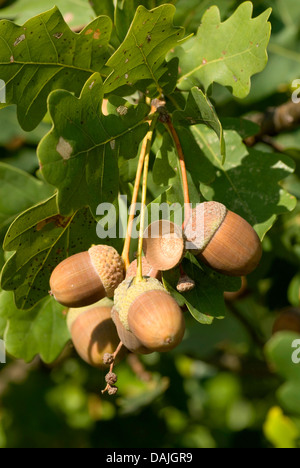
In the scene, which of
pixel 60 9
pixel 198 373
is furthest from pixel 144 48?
pixel 198 373

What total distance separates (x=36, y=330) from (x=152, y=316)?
2.05 ft

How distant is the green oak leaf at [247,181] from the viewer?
1.39m

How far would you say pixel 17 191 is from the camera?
1.62 meters

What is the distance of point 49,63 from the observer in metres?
1.23

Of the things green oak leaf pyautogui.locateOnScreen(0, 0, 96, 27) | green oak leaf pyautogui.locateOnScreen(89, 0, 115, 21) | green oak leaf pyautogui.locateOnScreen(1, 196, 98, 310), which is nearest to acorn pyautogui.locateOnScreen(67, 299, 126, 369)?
green oak leaf pyautogui.locateOnScreen(1, 196, 98, 310)

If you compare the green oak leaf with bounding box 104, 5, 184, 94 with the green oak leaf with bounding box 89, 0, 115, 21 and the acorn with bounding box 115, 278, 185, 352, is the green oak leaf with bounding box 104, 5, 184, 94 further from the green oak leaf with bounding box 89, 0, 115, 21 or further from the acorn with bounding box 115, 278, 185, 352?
the acorn with bounding box 115, 278, 185, 352

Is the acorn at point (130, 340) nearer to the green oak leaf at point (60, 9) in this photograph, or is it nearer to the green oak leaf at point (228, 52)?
the green oak leaf at point (228, 52)

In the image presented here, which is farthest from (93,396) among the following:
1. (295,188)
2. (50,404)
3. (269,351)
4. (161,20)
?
(161,20)

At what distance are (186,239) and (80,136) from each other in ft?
0.87

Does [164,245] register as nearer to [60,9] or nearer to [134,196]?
[134,196]

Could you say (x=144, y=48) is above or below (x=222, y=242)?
above

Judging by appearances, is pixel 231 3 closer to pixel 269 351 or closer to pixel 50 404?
pixel 269 351

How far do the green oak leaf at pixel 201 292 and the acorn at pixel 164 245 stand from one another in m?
0.06

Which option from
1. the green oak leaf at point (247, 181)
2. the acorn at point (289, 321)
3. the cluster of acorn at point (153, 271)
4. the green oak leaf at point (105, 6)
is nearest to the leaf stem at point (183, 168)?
the cluster of acorn at point (153, 271)
